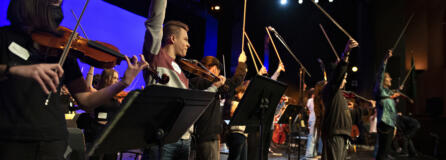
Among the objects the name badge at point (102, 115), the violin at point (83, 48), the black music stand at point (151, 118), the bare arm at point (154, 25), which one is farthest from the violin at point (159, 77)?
the name badge at point (102, 115)

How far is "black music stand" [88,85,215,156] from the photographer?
4.74 feet

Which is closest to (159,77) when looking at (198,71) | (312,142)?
(198,71)

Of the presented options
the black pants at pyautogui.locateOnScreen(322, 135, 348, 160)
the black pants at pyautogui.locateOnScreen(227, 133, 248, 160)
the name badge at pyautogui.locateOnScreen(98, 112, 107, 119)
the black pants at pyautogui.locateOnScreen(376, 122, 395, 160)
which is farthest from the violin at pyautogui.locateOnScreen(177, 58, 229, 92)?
the black pants at pyautogui.locateOnScreen(376, 122, 395, 160)

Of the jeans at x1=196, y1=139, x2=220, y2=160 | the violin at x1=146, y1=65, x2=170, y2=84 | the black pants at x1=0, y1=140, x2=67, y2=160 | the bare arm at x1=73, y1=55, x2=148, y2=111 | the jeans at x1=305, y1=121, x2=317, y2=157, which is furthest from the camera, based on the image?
the jeans at x1=305, y1=121, x2=317, y2=157

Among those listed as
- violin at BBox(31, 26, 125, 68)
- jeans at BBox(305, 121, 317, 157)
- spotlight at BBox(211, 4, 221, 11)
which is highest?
spotlight at BBox(211, 4, 221, 11)

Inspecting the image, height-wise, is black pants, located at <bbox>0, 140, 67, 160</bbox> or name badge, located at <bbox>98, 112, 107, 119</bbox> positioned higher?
name badge, located at <bbox>98, 112, 107, 119</bbox>

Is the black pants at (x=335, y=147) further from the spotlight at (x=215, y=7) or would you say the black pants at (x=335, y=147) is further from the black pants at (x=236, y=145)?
the spotlight at (x=215, y=7)

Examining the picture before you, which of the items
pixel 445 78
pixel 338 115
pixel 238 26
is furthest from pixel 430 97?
pixel 338 115

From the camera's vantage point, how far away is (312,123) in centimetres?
787

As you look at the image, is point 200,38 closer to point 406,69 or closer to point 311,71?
point 311,71

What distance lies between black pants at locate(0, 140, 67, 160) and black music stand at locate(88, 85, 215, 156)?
0.73 feet

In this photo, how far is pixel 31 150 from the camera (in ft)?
4.52

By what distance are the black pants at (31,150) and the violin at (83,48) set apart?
0.43 metres

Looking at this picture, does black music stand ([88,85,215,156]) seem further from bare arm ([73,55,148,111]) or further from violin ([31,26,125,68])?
violin ([31,26,125,68])
